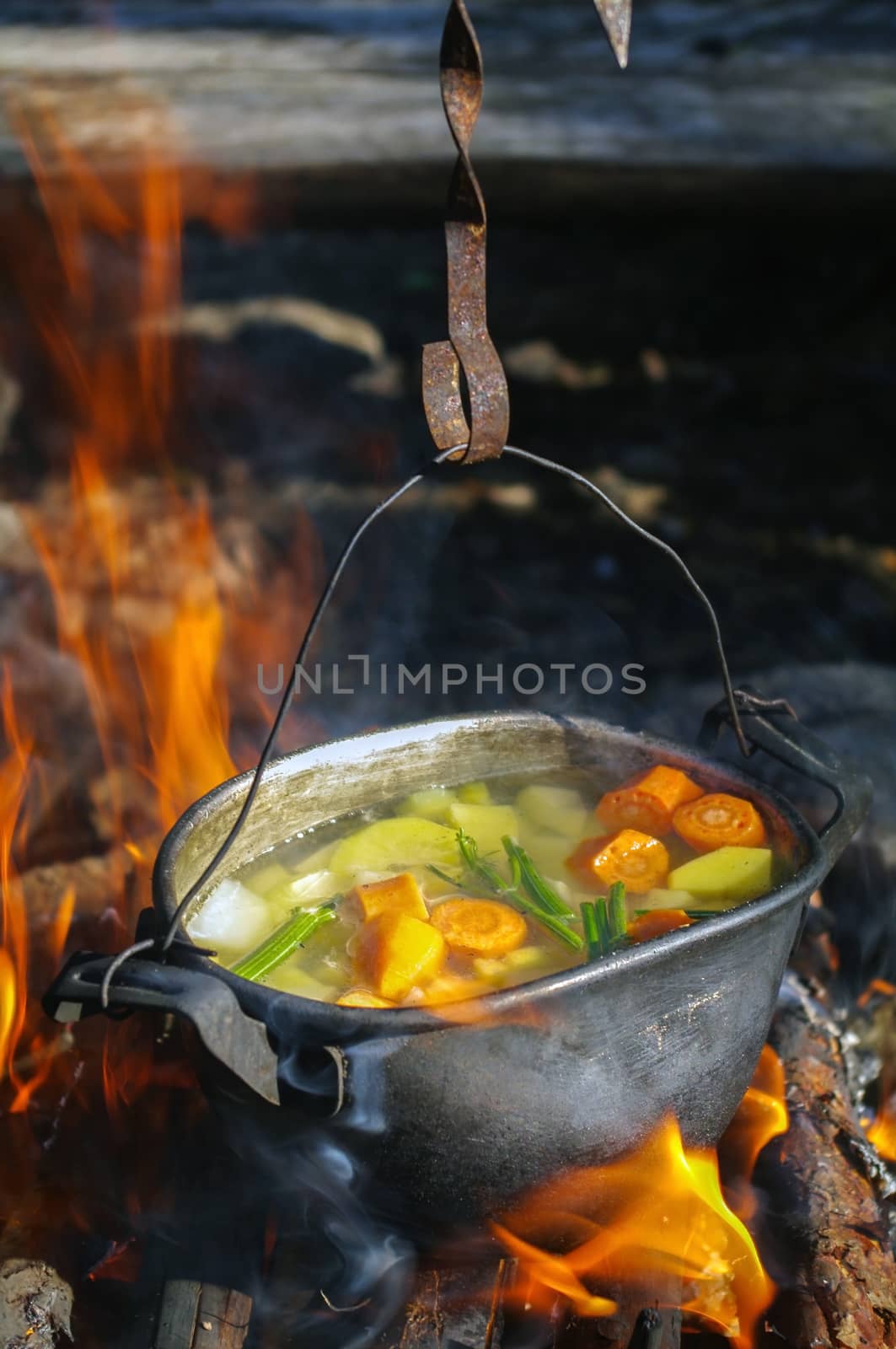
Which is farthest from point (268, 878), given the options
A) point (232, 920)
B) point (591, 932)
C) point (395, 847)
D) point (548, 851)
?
point (591, 932)

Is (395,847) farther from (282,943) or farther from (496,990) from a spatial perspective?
(496,990)

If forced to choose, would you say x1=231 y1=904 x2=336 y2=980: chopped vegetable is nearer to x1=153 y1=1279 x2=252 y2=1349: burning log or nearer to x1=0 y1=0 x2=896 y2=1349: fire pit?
x1=0 y1=0 x2=896 y2=1349: fire pit

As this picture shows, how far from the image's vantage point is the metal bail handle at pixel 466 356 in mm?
1842

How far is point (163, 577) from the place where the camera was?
5.83 m

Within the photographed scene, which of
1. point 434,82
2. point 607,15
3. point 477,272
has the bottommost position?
point 434,82

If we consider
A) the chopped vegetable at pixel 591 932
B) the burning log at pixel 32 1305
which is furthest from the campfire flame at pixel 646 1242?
the burning log at pixel 32 1305

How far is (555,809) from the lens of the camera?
272 centimetres

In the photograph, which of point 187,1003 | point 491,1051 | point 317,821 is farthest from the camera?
point 317,821

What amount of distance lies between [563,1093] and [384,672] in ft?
11.8

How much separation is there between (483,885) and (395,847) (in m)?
0.22

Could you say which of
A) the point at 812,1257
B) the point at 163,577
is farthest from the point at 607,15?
the point at 163,577

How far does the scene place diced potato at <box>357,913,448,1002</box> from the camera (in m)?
2.07

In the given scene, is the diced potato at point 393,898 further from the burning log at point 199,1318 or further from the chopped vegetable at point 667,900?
the burning log at point 199,1318

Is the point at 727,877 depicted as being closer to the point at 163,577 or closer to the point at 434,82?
the point at 163,577
